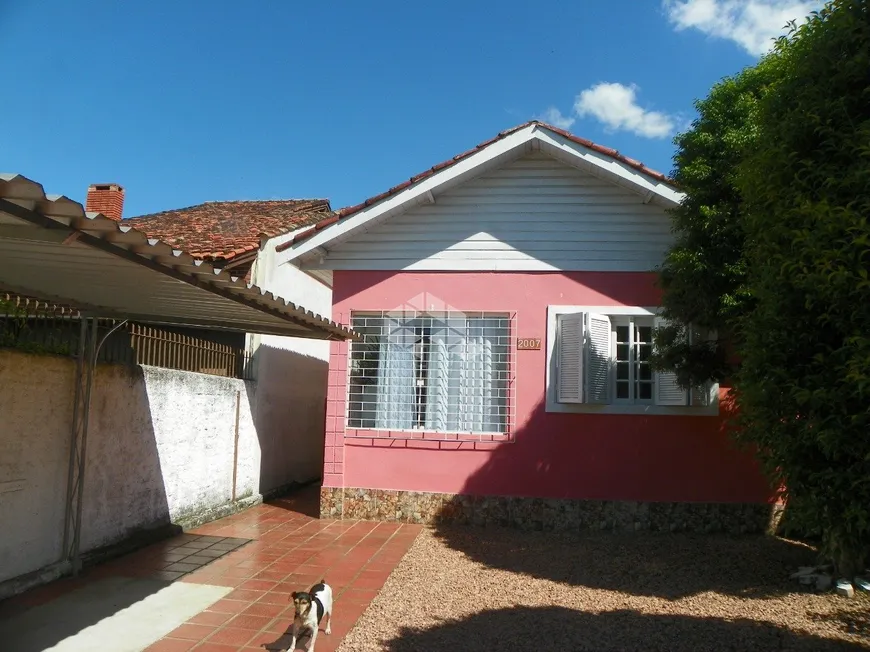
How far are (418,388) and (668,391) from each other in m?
3.14

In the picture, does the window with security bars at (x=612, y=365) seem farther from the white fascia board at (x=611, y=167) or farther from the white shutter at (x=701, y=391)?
the white fascia board at (x=611, y=167)

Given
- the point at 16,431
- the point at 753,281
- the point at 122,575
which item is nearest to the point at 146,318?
the point at 16,431

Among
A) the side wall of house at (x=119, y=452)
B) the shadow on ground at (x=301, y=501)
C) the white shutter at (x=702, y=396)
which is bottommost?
the shadow on ground at (x=301, y=501)

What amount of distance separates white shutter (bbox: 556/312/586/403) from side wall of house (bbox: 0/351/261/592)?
437 cm

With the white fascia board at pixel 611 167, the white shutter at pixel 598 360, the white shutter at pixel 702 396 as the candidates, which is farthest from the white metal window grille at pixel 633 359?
the white fascia board at pixel 611 167

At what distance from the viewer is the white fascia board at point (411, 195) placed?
8.48 metres

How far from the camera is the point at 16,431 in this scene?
5.23 m

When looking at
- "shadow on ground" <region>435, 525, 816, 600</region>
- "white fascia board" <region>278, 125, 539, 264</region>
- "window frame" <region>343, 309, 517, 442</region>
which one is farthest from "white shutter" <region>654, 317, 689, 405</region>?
"white fascia board" <region>278, 125, 539, 264</region>

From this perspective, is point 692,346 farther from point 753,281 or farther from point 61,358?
point 61,358

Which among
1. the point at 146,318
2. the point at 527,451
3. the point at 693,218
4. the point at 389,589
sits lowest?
the point at 389,589

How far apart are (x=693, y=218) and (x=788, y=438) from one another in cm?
291

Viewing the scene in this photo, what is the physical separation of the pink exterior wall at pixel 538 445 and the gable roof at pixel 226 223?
2.19 metres

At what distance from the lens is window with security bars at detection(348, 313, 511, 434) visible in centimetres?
860

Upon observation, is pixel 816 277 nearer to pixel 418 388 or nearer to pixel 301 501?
pixel 418 388
